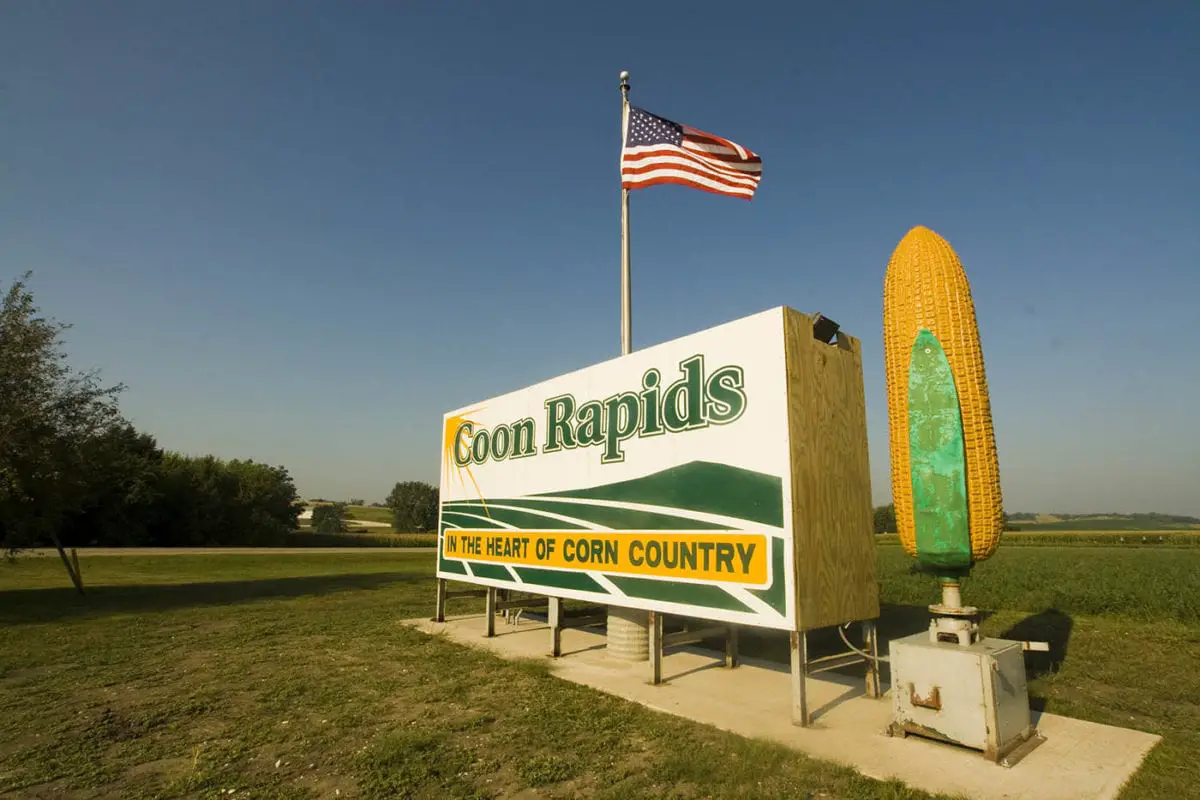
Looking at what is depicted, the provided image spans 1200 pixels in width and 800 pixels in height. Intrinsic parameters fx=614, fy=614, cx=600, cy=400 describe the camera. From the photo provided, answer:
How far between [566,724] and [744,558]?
2.82 meters

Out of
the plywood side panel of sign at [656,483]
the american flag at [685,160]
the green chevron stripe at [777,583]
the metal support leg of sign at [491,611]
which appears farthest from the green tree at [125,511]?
the green chevron stripe at [777,583]

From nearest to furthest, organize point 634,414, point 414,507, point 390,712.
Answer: point 390,712, point 634,414, point 414,507

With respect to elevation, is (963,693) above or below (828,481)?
below

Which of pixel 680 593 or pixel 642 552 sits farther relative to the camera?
pixel 642 552

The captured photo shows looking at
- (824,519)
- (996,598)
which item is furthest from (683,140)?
A: (996,598)

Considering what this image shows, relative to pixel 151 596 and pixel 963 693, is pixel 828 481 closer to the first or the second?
pixel 963 693

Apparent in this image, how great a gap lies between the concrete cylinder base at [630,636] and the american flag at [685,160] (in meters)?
7.95

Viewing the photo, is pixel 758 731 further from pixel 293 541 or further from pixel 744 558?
pixel 293 541

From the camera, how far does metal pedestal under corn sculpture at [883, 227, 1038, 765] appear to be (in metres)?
5.91

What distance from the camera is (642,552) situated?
8750 mm

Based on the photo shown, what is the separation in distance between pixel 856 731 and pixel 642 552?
334 cm

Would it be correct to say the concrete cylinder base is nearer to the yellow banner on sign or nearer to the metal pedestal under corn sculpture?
the yellow banner on sign

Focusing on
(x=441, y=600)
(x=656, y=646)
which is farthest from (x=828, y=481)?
(x=441, y=600)

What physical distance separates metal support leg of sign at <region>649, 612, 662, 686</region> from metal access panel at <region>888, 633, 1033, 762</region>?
10.9 feet
